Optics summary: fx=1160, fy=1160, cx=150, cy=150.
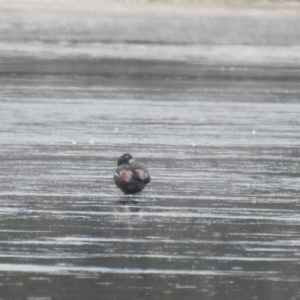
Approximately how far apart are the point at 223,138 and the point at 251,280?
7446mm

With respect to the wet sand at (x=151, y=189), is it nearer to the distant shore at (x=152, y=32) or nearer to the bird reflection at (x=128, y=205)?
the bird reflection at (x=128, y=205)

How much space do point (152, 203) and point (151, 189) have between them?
30.0 inches

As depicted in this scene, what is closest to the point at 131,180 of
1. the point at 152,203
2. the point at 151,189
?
the point at 152,203

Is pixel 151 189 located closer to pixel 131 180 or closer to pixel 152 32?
pixel 131 180

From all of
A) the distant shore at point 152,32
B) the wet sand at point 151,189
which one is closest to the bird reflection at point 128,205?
the wet sand at point 151,189

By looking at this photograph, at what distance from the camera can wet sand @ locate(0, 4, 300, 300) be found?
7.00 m

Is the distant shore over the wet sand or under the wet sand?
over

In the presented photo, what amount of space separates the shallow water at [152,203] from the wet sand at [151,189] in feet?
0.05

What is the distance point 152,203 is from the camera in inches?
380

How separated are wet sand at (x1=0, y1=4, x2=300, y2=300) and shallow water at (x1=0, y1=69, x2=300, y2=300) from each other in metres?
0.02

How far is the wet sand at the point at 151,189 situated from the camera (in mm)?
7000

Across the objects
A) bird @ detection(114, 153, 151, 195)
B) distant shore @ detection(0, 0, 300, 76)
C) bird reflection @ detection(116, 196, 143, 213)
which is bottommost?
bird reflection @ detection(116, 196, 143, 213)

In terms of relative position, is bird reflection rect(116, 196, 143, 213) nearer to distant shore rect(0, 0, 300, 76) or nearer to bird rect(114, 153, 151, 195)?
bird rect(114, 153, 151, 195)

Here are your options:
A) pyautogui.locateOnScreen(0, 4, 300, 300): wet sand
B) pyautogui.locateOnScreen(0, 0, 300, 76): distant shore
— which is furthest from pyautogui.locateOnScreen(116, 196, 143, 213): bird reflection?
pyautogui.locateOnScreen(0, 0, 300, 76): distant shore
